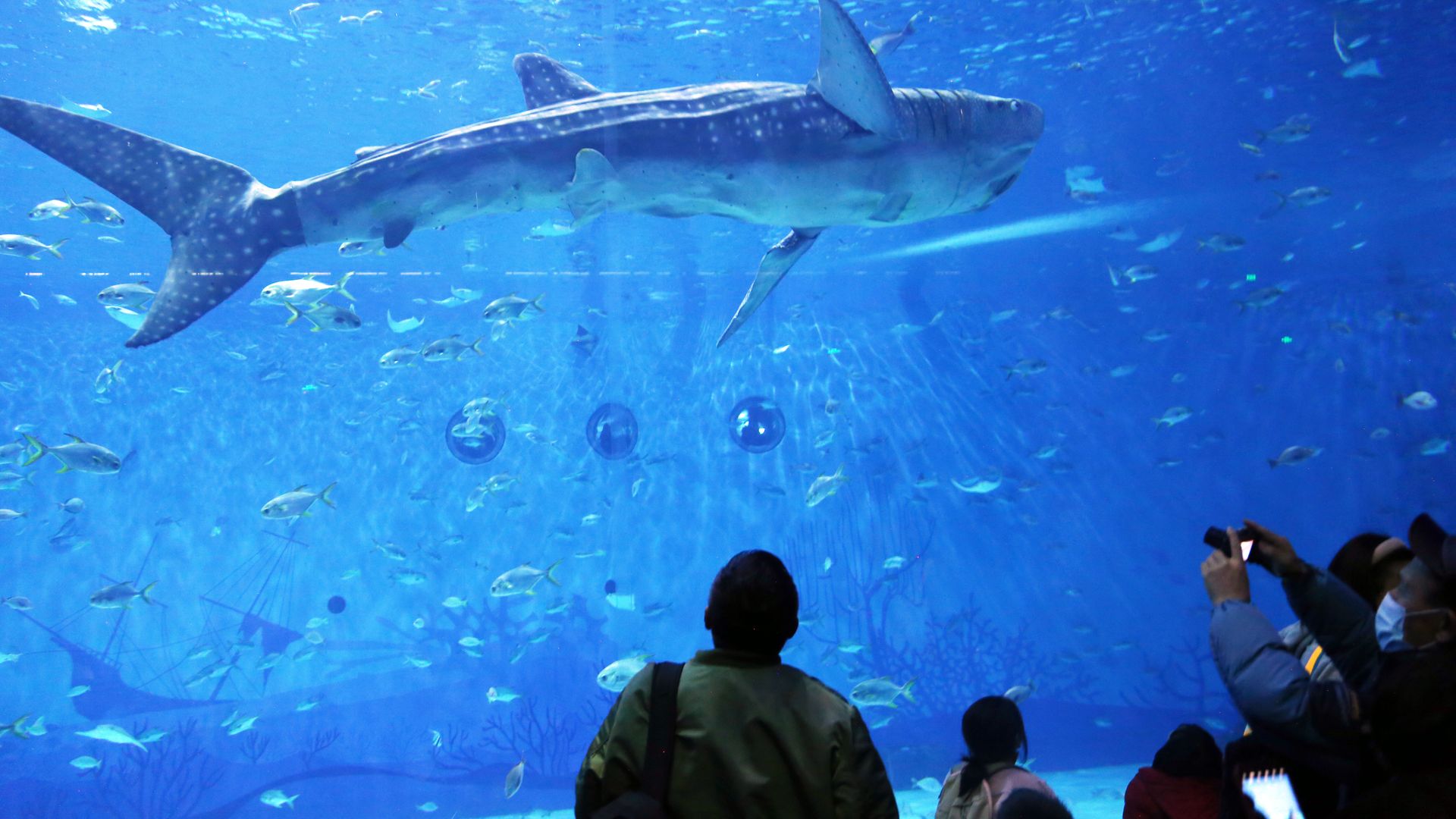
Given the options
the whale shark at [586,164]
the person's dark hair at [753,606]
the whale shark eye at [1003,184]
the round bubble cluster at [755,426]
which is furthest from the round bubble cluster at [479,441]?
the person's dark hair at [753,606]

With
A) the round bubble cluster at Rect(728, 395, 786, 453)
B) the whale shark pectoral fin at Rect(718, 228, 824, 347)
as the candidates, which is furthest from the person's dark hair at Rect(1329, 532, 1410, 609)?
the round bubble cluster at Rect(728, 395, 786, 453)

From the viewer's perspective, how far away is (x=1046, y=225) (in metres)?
21.1

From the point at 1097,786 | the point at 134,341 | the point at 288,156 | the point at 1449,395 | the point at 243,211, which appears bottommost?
the point at 1097,786

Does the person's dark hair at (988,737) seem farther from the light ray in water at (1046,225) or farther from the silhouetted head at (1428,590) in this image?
the light ray in water at (1046,225)

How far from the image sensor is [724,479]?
22.5 metres

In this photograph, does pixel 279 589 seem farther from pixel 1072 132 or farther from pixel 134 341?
pixel 1072 132

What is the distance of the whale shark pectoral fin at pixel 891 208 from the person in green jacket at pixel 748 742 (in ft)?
10.5

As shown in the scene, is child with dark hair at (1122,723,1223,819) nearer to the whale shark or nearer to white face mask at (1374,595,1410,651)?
white face mask at (1374,595,1410,651)

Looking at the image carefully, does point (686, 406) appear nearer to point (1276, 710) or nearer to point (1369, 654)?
point (1369, 654)

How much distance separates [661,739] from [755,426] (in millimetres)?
20714

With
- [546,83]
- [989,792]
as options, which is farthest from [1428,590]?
[546,83]

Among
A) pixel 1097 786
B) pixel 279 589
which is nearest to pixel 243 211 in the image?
pixel 1097 786

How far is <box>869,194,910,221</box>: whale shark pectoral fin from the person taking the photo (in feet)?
14.9

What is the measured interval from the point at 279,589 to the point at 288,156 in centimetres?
1030
